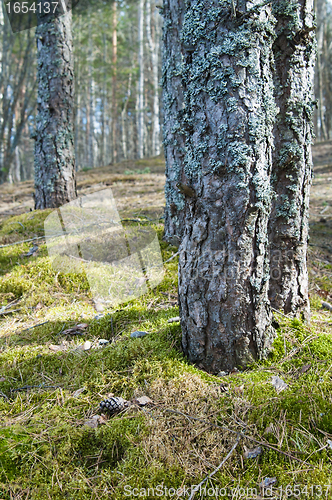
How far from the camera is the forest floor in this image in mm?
1325

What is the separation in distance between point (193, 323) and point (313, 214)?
4807 mm

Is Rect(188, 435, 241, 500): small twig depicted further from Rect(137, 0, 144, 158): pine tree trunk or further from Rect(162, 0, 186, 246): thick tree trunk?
Rect(137, 0, 144, 158): pine tree trunk

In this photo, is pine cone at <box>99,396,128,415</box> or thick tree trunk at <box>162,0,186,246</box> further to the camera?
thick tree trunk at <box>162,0,186,246</box>

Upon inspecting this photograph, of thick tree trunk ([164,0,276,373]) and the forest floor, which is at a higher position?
thick tree trunk ([164,0,276,373])

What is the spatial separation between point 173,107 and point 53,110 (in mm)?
2553

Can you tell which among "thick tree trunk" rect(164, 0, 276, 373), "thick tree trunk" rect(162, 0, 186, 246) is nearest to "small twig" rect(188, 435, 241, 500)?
"thick tree trunk" rect(164, 0, 276, 373)

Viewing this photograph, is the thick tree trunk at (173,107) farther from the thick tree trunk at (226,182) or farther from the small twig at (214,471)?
the small twig at (214,471)

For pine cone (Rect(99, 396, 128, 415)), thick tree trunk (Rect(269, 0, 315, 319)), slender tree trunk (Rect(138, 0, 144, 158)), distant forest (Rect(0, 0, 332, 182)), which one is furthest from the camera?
slender tree trunk (Rect(138, 0, 144, 158))

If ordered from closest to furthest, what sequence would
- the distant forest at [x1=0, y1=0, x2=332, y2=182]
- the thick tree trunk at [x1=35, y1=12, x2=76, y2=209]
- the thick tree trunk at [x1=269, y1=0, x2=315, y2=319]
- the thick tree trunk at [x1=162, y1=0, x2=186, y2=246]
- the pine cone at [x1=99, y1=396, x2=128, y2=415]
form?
the pine cone at [x1=99, y1=396, x2=128, y2=415] → the thick tree trunk at [x1=269, y1=0, x2=315, y2=319] → the thick tree trunk at [x1=162, y1=0, x2=186, y2=246] → the thick tree trunk at [x1=35, y1=12, x2=76, y2=209] → the distant forest at [x1=0, y1=0, x2=332, y2=182]

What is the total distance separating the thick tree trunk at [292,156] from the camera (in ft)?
7.41

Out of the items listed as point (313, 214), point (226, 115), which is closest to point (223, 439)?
point (226, 115)

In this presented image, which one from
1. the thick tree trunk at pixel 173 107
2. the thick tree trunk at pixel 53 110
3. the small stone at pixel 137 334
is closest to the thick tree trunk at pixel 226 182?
the small stone at pixel 137 334

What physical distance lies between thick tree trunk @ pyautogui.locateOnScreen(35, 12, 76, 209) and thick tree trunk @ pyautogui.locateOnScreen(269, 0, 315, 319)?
396 cm

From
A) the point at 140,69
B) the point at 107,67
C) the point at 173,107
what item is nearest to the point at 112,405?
the point at 173,107
